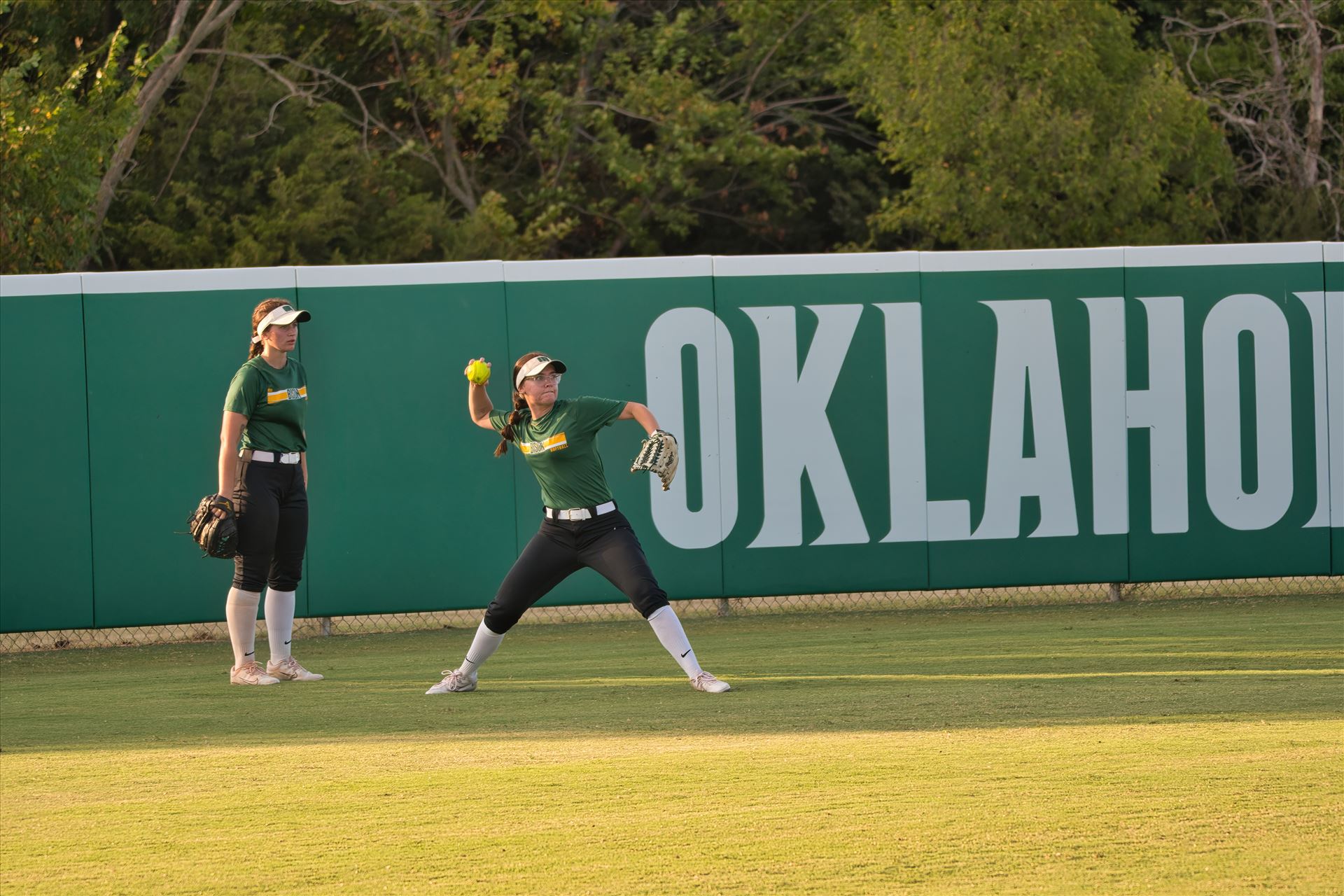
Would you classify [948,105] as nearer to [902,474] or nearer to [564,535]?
[902,474]

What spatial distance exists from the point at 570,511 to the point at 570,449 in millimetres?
307

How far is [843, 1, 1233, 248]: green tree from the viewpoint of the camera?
58.2ft

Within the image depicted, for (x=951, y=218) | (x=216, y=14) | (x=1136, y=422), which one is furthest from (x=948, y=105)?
(x=216, y=14)

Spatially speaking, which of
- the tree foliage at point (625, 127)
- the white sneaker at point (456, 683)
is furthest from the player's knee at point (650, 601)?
the tree foliage at point (625, 127)

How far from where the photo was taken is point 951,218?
62.3 ft

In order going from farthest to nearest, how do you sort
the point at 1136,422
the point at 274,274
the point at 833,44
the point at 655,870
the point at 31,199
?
the point at 833,44, the point at 31,199, the point at 1136,422, the point at 274,274, the point at 655,870

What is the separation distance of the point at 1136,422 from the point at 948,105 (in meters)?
7.38

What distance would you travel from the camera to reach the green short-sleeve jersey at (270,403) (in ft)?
25.7

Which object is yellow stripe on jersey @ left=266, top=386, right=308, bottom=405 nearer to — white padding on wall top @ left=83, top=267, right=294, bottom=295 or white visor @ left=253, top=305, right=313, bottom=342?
white visor @ left=253, top=305, right=313, bottom=342

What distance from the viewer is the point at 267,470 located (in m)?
8.09

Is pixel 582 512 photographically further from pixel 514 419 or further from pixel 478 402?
pixel 478 402

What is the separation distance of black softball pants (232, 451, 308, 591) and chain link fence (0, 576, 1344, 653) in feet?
9.15

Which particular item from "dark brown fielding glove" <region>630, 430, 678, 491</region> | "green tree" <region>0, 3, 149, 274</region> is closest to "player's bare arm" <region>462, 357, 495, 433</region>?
"dark brown fielding glove" <region>630, 430, 678, 491</region>

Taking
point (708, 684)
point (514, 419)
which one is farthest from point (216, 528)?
point (708, 684)
